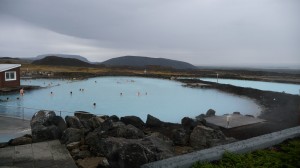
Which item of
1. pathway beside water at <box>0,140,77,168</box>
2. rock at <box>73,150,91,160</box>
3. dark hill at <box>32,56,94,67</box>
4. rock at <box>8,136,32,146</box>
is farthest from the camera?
dark hill at <box>32,56,94,67</box>

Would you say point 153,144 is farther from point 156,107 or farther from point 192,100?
point 192,100

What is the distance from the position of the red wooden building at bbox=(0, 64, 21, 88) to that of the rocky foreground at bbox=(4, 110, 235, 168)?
1882cm

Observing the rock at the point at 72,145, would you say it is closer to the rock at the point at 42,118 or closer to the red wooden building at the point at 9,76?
the rock at the point at 42,118

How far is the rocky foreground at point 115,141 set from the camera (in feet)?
16.6

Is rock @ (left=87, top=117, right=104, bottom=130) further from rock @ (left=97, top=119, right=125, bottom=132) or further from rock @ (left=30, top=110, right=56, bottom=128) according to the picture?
rock @ (left=30, top=110, right=56, bottom=128)

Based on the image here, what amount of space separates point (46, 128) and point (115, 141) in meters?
2.53

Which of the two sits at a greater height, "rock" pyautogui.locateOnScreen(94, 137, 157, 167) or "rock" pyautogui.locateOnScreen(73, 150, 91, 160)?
"rock" pyautogui.locateOnScreen(94, 137, 157, 167)

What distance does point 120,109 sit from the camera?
72.7 ft

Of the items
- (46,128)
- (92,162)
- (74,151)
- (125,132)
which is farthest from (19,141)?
(125,132)

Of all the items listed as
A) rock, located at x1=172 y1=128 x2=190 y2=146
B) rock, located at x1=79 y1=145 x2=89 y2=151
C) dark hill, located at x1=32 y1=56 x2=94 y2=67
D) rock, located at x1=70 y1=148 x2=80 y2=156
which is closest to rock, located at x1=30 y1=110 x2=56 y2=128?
rock, located at x1=79 y1=145 x2=89 y2=151

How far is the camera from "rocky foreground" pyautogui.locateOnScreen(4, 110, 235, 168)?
Answer: 505 centimetres

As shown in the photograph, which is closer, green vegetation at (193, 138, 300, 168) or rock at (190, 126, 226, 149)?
green vegetation at (193, 138, 300, 168)

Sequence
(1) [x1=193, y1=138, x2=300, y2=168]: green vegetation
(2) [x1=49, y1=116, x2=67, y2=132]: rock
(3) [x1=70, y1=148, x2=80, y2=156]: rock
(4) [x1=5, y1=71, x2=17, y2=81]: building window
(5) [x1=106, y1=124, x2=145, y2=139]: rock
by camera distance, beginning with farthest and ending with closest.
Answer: (4) [x1=5, y1=71, x2=17, y2=81]: building window
(2) [x1=49, y1=116, x2=67, y2=132]: rock
(5) [x1=106, y1=124, x2=145, y2=139]: rock
(3) [x1=70, y1=148, x2=80, y2=156]: rock
(1) [x1=193, y1=138, x2=300, y2=168]: green vegetation

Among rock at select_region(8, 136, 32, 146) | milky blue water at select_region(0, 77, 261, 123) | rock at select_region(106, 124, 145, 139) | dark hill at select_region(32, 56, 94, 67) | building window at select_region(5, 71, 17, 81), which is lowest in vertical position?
milky blue water at select_region(0, 77, 261, 123)
